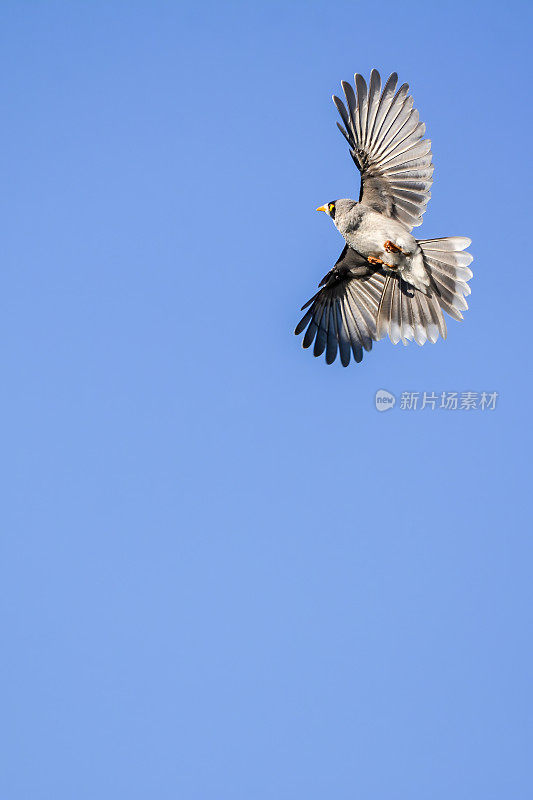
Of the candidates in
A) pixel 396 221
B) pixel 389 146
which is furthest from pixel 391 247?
pixel 389 146

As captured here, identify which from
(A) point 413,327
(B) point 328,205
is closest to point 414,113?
(B) point 328,205

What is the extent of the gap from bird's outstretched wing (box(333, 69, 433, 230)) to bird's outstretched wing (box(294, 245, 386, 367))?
1.32 m

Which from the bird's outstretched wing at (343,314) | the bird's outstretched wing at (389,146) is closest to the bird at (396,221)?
the bird's outstretched wing at (389,146)

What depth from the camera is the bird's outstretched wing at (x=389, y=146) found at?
1066 cm

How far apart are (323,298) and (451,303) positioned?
79.9 inches

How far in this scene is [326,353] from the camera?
494 inches

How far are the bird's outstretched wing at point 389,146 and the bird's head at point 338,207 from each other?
25 cm

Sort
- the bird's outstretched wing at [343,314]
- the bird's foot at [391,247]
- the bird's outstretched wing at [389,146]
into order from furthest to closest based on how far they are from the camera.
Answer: the bird's outstretched wing at [343,314], the bird's foot at [391,247], the bird's outstretched wing at [389,146]

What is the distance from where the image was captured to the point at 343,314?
1256cm

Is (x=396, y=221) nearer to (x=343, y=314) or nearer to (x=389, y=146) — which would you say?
(x=389, y=146)

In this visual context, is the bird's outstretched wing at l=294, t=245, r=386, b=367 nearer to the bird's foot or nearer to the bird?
the bird

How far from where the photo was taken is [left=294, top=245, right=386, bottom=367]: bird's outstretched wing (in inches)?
488

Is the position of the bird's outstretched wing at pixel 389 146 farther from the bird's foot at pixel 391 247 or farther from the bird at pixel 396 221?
the bird's foot at pixel 391 247

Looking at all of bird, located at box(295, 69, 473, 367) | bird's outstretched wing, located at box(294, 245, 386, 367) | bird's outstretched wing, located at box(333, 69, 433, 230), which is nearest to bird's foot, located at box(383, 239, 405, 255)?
bird, located at box(295, 69, 473, 367)
